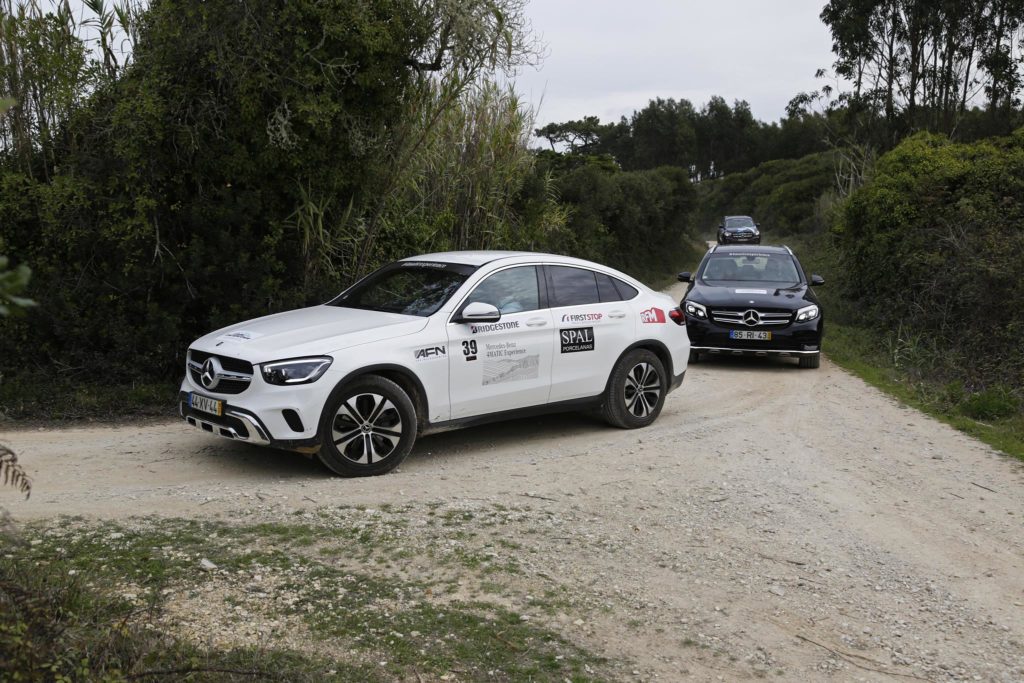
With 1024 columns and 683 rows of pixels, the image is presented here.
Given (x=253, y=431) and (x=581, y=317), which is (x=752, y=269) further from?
(x=253, y=431)

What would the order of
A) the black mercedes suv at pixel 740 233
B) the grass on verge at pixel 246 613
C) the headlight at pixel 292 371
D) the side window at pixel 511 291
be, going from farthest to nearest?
the black mercedes suv at pixel 740 233 → the side window at pixel 511 291 → the headlight at pixel 292 371 → the grass on verge at pixel 246 613

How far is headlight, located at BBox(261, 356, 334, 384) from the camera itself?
6809mm

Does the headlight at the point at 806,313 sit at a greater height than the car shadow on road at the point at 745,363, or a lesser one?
greater

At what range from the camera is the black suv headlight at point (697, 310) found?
1342 cm

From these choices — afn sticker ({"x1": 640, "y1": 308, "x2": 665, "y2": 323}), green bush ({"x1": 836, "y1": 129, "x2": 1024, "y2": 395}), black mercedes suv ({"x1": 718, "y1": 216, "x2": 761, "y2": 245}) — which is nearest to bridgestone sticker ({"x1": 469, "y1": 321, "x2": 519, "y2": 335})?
afn sticker ({"x1": 640, "y1": 308, "x2": 665, "y2": 323})

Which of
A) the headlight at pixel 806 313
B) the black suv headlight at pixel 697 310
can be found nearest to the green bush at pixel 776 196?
the headlight at pixel 806 313

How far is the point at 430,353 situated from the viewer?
7.48 m

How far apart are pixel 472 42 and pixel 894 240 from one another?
10.3m

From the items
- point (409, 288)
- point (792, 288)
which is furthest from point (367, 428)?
point (792, 288)

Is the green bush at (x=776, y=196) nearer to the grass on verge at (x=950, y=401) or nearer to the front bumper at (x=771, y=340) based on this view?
the grass on verge at (x=950, y=401)

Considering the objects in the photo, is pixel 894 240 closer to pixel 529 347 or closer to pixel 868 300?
pixel 868 300

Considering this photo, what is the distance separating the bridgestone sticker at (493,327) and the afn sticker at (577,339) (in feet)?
1.80

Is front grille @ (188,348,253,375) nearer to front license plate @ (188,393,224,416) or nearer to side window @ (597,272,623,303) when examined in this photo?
front license plate @ (188,393,224,416)

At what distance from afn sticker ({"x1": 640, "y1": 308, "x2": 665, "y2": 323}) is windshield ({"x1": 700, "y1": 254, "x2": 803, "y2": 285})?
5.36 metres
